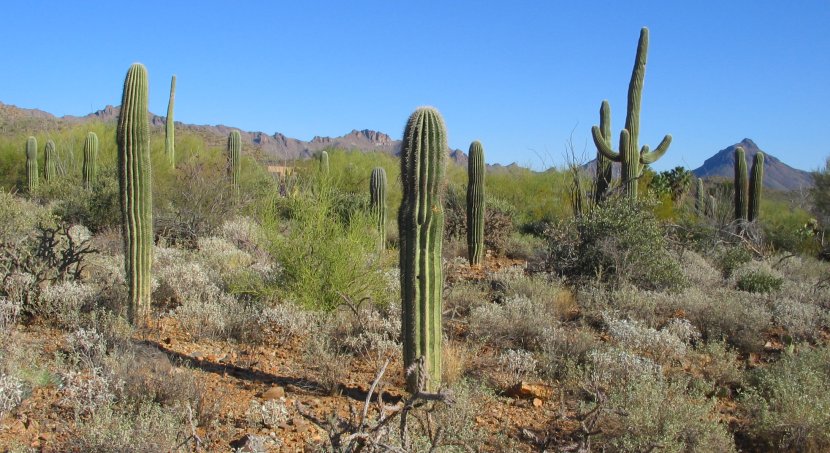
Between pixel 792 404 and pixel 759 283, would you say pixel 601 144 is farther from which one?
pixel 792 404

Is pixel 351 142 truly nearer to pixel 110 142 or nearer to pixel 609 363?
pixel 110 142

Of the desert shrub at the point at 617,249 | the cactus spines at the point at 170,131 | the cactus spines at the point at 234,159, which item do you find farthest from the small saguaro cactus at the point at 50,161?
the desert shrub at the point at 617,249

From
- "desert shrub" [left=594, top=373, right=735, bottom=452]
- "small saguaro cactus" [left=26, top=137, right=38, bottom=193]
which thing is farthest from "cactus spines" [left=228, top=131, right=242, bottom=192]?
"desert shrub" [left=594, top=373, right=735, bottom=452]

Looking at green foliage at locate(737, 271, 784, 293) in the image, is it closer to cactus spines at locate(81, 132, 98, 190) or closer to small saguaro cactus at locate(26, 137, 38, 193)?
cactus spines at locate(81, 132, 98, 190)

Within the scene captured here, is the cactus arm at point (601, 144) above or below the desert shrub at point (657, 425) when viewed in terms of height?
above

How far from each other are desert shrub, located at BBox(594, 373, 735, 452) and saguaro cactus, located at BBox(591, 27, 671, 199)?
30.4 ft

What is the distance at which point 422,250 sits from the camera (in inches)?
222

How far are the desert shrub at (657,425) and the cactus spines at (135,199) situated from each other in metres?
4.73

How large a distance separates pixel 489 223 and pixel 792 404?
1033cm

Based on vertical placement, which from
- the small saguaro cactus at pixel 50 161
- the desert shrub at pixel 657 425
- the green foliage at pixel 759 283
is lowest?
the desert shrub at pixel 657 425

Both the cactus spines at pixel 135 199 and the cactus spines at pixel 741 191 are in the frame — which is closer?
the cactus spines at pixel 135 199

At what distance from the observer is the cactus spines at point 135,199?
740cm

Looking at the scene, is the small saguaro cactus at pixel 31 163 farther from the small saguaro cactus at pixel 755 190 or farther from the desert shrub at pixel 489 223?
the small saguaro cactus at pixel 755 190

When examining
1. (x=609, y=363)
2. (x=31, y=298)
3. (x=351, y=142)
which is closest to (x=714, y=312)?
(x=609, y=363)
